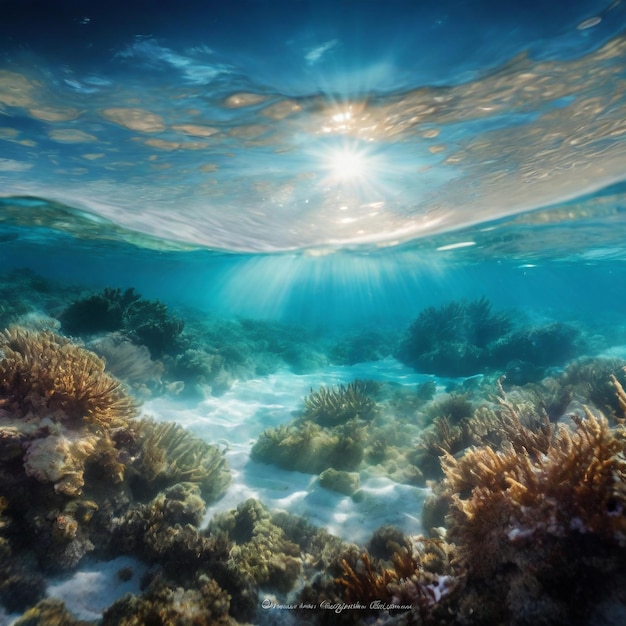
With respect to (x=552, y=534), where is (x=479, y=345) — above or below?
below

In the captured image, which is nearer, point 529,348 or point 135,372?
point 135,372

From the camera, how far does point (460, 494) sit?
196 inches

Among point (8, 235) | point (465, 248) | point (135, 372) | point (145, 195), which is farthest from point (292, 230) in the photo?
point (8, 235)

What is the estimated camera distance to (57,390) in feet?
15.3

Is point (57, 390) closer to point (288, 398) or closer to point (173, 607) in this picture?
point (173, 607)

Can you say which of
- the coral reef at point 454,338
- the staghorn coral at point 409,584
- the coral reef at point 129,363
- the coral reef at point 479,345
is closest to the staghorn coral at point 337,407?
the coral reef at point 129,363

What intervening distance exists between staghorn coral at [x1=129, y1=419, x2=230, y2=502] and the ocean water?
42mm

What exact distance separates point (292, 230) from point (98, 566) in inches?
542

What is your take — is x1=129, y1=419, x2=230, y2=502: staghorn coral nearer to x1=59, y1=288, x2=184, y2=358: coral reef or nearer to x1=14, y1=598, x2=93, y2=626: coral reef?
x1=14, y1=598, x2=93, y2=626: coral reef

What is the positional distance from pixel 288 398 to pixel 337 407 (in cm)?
298

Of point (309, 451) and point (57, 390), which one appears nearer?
point (57, 390)

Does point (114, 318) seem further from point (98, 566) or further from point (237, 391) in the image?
point (98, 566)

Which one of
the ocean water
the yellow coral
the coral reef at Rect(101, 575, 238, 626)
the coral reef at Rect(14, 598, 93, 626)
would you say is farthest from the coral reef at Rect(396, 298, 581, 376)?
the coral reef at Rect(14, 598, 93, 626)

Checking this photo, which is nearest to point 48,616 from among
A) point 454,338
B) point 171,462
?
point 171,462
